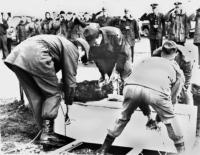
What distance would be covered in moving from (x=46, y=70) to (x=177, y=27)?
149 cm

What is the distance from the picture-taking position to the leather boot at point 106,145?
3709 mm

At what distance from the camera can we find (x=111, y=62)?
15.5ft

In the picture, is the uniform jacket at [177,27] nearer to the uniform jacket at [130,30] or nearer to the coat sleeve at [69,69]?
the uniform jacket at [130,30]

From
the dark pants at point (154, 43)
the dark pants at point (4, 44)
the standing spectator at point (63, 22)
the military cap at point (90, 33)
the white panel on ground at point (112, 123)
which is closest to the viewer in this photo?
the white panel on ground at point (112, 123)

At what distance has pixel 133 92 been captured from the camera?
3.46 metres

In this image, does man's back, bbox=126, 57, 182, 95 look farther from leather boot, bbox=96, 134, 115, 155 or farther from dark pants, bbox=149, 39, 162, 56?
dark pants, bbox=149, 39, 162, 56

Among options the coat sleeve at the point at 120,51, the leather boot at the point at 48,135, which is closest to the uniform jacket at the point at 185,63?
the coat sleeve at the point at 120,51

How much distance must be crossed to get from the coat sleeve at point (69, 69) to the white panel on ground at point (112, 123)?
33 centimetres

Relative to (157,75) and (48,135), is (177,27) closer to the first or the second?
→ (157,75)

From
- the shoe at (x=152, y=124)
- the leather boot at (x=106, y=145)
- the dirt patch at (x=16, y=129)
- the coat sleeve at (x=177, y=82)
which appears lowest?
the dirt patch at (x=16, y=129)

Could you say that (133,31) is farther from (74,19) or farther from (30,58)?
(30,58)

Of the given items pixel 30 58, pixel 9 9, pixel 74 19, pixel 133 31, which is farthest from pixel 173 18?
pixel 9 9

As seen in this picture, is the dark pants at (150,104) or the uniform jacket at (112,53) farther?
the uniform jacket at (112,53)

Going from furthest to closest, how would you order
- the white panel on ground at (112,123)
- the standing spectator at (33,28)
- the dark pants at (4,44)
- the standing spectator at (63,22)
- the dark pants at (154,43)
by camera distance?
the dark pants at (4,44)
the standing spectator at (33,28)
the standing spectator at (63,22)
the dark pants at (154,43)
the white panel on ground at (112,123)
